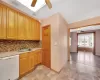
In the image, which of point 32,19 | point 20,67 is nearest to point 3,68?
point 20,67

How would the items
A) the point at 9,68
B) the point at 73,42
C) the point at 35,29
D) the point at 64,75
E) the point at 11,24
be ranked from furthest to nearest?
the point at 73,42 < the point at 35,29 < the point at 64,75 < the point at 11,24 < the point at 9,68

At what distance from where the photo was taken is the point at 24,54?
2527 mm

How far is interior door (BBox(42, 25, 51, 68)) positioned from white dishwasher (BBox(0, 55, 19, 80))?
59.3 inches

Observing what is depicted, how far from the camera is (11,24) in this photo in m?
2.37

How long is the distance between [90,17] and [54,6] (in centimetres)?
196

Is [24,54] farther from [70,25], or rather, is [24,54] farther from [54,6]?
[70,25]

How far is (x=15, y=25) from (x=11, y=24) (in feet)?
0.53

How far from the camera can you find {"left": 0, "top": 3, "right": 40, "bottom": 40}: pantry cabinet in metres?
2.15

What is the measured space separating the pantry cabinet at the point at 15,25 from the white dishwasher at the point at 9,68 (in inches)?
29.6

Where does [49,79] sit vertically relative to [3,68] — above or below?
below

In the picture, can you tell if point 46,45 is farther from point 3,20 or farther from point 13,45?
point 3,20

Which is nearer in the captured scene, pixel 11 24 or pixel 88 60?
pixel 11 24

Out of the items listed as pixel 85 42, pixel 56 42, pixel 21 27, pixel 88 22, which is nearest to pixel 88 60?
pixel 88 22

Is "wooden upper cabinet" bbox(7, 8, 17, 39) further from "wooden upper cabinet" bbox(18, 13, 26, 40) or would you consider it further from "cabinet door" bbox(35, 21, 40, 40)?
"cabinet door" bbox(35, 21, 40, 40)
